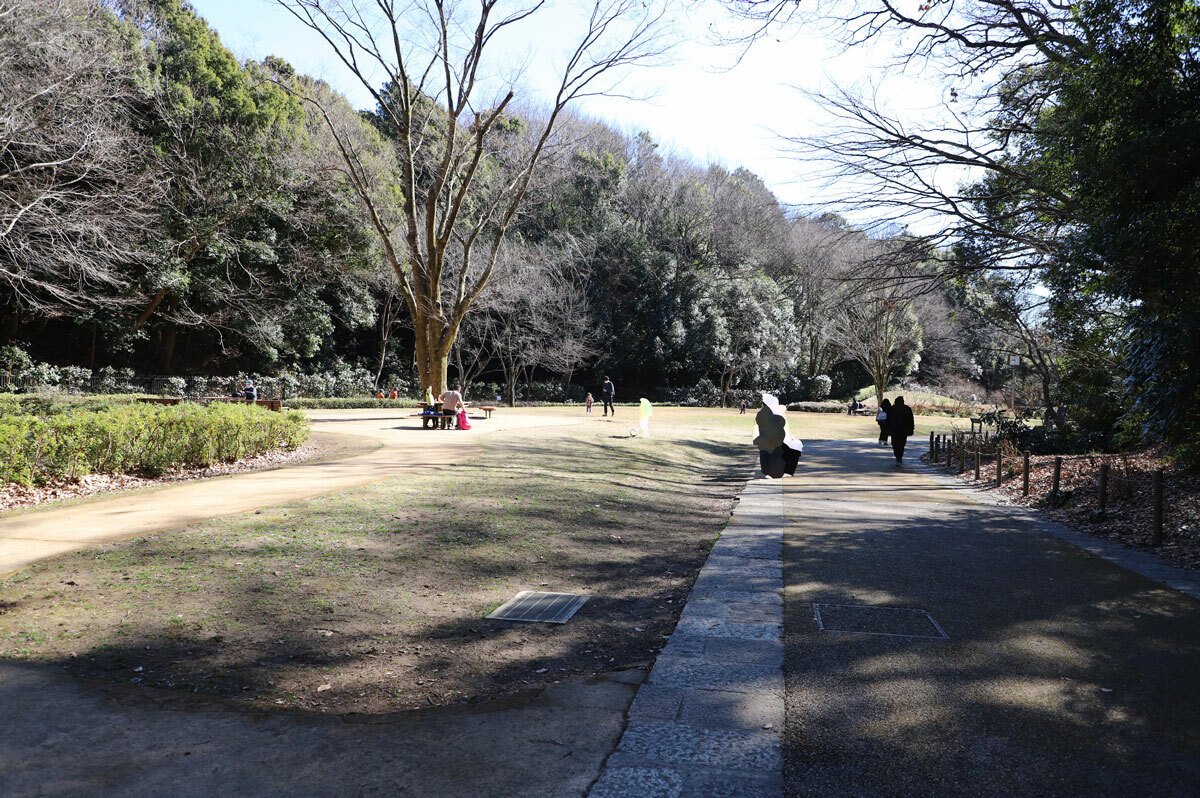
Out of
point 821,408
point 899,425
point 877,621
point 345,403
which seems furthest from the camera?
point 821,408

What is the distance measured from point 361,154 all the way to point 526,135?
1370 centimetres

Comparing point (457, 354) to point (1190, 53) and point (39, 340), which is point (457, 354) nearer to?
point (39, 340)

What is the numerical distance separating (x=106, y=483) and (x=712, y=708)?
9546 millimetres

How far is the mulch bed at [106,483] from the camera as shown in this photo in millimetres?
8836

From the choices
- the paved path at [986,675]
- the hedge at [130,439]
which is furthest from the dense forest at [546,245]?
the hedge at [130,439]

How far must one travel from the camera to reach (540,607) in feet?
18.4

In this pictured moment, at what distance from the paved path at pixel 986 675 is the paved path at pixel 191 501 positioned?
223 inches

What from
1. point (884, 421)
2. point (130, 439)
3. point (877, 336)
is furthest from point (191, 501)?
point (877, 336)

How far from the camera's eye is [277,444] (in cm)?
1441

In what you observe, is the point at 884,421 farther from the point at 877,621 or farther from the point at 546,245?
the point at 546,245

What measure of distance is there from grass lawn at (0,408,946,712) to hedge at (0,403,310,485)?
358 centimetres

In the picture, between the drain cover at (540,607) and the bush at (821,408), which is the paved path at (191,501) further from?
the bush at (821,408)

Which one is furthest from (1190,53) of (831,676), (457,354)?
(457,354)

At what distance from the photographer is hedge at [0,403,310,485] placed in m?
9.14
